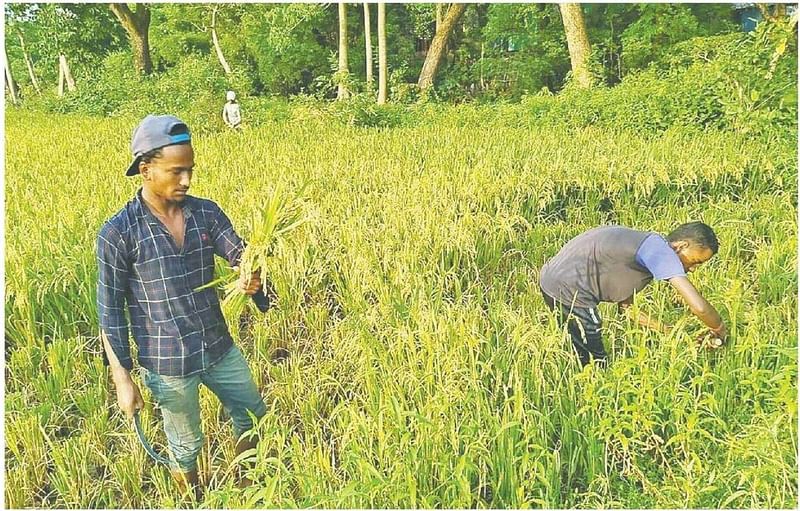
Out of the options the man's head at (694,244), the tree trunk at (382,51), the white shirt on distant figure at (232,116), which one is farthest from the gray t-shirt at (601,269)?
the tree trunk at (382,51)

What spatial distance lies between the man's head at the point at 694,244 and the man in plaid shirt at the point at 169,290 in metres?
1.59

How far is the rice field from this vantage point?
1976 millimetres

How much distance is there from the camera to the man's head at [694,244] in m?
2.43

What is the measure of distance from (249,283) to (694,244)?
164 centimetres

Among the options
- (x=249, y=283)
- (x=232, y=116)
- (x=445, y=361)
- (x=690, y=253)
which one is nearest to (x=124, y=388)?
(x=249, y=283)

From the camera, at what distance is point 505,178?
4.78 m

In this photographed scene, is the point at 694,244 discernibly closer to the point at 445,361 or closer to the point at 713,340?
the point at 713,340

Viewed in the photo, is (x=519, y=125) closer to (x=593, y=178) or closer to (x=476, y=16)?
(x=593, y=178)

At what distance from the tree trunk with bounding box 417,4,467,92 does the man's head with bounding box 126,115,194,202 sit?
46.0 ft

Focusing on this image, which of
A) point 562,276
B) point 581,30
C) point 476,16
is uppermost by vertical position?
point 476,16

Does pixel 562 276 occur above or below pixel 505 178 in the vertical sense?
below

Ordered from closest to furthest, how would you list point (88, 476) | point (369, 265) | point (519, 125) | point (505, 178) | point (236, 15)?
1. point (88, 476)
2. point (369, 265)
3. point (505, 178)
4. point (519, 125)
5. point (236, 15)

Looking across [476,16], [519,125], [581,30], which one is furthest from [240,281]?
[476,16]

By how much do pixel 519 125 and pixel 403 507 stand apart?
845 cm
